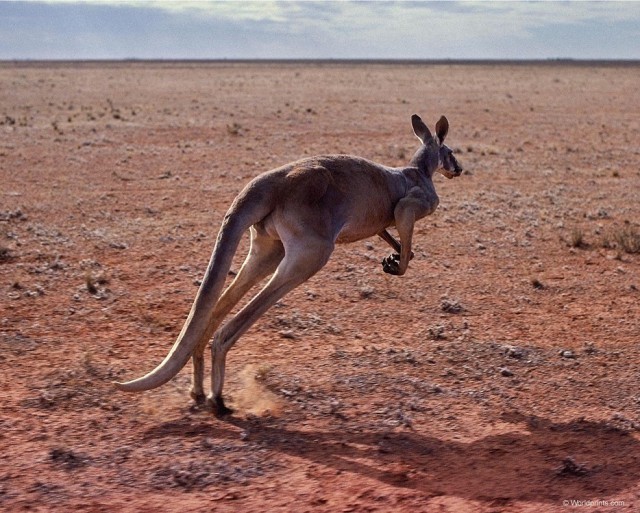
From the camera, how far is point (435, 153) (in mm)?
7996

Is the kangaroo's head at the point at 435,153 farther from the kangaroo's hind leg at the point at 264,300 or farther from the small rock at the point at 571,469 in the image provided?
the small rock at the point at 571,469

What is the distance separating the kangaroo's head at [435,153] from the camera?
310 inches

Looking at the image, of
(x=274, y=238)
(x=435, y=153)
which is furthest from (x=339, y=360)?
(x=435, y=153)

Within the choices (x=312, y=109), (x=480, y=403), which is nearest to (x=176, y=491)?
(x=480, y=403)

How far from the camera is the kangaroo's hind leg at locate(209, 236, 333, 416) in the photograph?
5859 mm

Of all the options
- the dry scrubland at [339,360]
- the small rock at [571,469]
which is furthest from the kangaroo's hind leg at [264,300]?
the small rock at [571,469]

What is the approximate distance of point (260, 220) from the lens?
6.07 meters

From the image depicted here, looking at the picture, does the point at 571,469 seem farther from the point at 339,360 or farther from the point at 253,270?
the point at 253,270

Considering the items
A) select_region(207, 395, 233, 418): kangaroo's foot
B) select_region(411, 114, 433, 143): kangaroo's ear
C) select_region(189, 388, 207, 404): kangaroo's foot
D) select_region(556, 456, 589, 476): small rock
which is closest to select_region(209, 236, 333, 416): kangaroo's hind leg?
select_region(207, 395, 233, 418): kangaroo's foot

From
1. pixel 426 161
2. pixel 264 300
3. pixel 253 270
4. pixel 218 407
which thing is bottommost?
pixel 218 407

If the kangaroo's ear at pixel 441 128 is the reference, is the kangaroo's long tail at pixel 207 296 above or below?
below

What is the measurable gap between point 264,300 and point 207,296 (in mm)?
451

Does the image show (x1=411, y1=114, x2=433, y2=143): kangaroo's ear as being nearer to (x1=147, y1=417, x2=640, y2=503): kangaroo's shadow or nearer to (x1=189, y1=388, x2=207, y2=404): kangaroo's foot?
(x1=147, y1=417, x2=640, y2=503): kangaroo's shadow

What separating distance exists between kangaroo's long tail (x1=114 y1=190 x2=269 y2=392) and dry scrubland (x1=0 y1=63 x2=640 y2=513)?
45 cm
